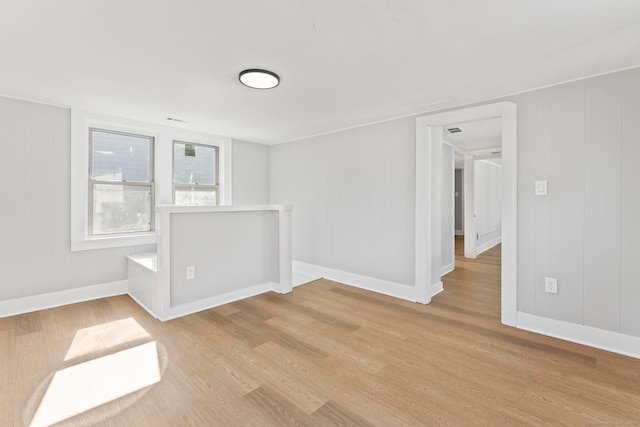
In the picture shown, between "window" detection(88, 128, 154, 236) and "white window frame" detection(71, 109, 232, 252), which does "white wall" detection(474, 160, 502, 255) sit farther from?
"window" detection(88, 128, 154, 236)

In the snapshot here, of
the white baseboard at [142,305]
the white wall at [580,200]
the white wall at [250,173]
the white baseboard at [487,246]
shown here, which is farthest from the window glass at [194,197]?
the white baseboard at [487,246]

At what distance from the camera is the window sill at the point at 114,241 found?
→ 3529mm

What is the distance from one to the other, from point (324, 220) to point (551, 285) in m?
2.92

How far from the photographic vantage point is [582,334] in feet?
8.32

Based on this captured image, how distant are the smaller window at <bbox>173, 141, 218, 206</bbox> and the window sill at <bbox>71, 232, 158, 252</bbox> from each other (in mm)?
685

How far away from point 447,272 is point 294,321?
3.16 m

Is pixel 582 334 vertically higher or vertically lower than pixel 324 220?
lower

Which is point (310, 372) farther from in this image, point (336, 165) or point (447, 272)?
point (447, 272)

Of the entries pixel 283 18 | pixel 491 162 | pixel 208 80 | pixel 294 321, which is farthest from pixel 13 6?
pixel 491 162

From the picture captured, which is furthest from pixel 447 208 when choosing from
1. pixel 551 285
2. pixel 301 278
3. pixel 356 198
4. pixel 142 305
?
pixel 142 305

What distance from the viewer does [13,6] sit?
1633 millimetres

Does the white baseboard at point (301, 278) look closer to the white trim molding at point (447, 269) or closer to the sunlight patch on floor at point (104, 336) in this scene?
the sunlight patch on floor at point (104, 336)

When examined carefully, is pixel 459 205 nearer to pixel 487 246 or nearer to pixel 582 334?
pixel 487 246

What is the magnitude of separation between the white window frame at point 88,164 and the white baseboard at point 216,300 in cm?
145
